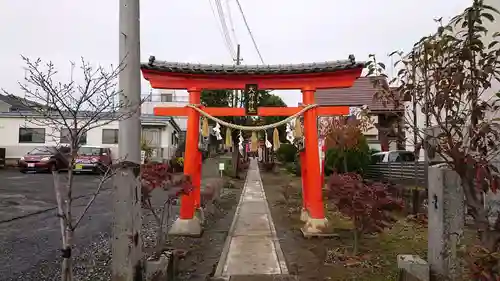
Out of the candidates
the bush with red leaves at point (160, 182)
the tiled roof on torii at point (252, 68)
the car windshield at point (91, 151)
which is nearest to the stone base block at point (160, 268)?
the bush with red leaves at point (160, 182)

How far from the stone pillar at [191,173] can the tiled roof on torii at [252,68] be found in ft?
1.75

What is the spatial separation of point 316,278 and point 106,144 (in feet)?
79.6

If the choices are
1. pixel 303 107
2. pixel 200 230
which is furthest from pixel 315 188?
pixel 200 230

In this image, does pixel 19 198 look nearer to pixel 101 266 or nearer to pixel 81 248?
pixel 81 248

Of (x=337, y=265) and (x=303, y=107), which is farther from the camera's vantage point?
(x=303, y=107)

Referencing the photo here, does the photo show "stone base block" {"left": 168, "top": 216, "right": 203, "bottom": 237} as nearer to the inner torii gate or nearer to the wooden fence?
the inner torii gate

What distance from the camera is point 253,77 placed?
31.7 feet

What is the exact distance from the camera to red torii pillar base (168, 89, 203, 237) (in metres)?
8.97

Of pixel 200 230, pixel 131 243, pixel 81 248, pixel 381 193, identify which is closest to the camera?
pixel 131 243

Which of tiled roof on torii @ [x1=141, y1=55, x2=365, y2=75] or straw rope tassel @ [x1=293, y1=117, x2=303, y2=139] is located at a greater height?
tiled roof on torii @ [x1=141, y1=55, x2=365, y2=75]

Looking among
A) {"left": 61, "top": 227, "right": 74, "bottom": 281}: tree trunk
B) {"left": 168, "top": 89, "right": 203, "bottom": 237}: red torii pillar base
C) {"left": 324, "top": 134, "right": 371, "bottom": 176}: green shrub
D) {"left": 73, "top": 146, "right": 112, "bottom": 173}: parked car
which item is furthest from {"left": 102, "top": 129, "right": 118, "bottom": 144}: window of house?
{"left": 61, "top": 227, "right": 74, "bottom": 281}: tree trunk

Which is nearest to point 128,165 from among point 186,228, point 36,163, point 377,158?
point 186,228

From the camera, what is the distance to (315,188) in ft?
30.3

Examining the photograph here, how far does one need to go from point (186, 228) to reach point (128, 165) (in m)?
4.63
